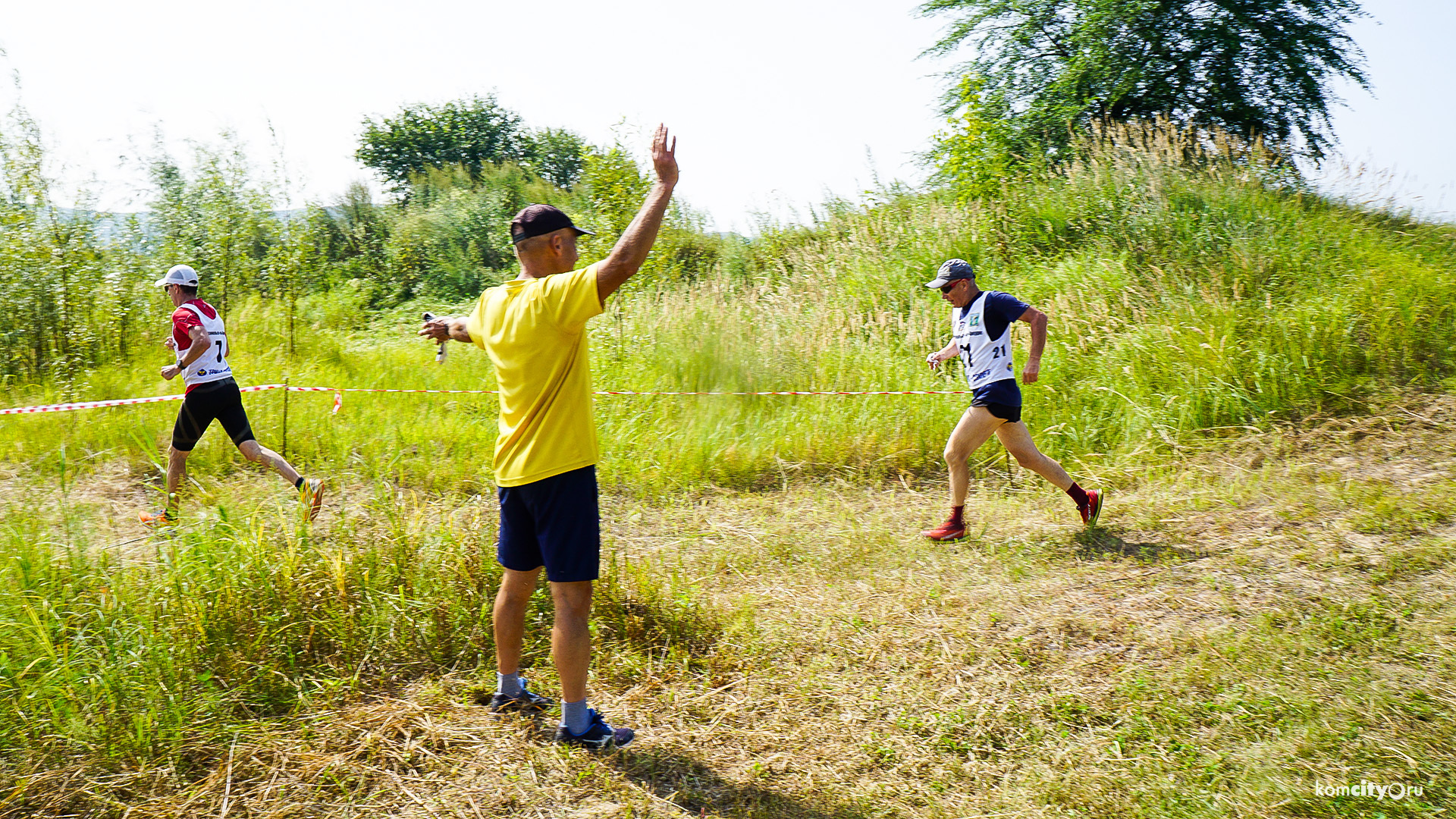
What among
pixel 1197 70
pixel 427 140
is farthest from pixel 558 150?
pixel 1197 70

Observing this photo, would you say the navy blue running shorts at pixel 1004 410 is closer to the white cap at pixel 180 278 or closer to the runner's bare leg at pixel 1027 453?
the runner's bare leg at pixel 1027 453

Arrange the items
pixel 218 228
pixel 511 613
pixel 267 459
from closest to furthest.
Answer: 1. pixel 511 613
2. pixel 267 459
3. pixel 218 228

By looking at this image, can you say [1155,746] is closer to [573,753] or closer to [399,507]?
[573,753]

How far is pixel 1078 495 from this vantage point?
5418 mm

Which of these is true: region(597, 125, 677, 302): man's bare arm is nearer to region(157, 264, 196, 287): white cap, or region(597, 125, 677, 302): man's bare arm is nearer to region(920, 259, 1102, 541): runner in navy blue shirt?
region(920, 259, 1102, 541): runner in navy blue shirt

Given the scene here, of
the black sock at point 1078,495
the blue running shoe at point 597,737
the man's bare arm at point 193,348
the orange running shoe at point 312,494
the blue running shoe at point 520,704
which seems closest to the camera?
the blue running shoe at point 597,737

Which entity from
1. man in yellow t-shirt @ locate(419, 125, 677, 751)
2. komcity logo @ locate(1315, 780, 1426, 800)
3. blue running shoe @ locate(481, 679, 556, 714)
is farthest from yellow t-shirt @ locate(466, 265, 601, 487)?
komcity logo @ locate(1315, 780, 1426, 800)

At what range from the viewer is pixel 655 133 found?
2828mm

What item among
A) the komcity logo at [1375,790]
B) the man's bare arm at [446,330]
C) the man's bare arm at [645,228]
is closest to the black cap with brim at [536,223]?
the man's bare arm at [645,228]

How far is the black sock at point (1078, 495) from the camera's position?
5.41 m

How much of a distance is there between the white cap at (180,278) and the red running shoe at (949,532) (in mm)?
5204

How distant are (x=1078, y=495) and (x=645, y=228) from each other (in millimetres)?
3791

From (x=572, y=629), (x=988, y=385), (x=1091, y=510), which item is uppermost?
(x=988, y=385)

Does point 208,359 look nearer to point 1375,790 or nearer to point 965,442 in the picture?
point 965,442
